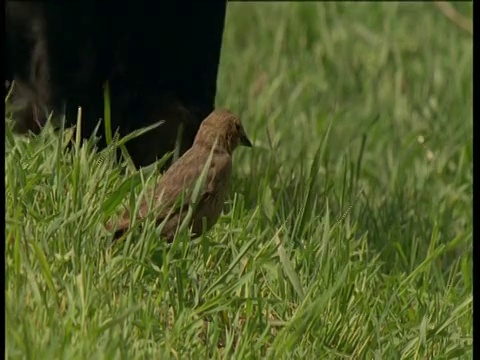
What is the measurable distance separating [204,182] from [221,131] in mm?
473

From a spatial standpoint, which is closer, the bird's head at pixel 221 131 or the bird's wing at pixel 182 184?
the bird's wing at pixel 182 184

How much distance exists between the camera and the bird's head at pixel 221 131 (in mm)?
5152

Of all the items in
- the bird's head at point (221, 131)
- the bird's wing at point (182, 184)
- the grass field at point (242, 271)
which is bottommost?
the grass field at point (242, 271)

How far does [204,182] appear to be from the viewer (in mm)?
4754

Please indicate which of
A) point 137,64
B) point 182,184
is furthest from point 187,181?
point 137,64

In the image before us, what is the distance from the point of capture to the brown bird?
4.68 meters

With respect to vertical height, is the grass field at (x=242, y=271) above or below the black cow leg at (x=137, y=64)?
below

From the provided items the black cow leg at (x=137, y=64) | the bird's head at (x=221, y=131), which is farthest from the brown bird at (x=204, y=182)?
the black cow leg at (x=137, y=64)

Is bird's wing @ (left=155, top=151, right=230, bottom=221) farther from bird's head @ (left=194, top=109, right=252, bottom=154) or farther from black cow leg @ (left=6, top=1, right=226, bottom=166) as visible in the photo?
black cow leg @ (left=6, top=1, right=226, bottom=166)

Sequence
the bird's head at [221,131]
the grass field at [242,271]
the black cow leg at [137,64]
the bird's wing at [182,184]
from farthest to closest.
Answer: the black cow leg at [137,64] → the bird's head at [221,131] → the bird's wing at [182,184] → the grass field at [242,271]

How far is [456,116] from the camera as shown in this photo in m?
7.89

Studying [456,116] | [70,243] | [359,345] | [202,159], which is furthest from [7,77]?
[456,116]

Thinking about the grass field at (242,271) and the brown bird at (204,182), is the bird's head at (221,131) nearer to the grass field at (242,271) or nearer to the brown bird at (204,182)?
the brown bird at (204,182)

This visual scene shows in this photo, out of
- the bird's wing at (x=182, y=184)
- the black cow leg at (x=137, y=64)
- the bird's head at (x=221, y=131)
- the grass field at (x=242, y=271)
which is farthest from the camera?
the black cow leg at (x=137, y=64)
